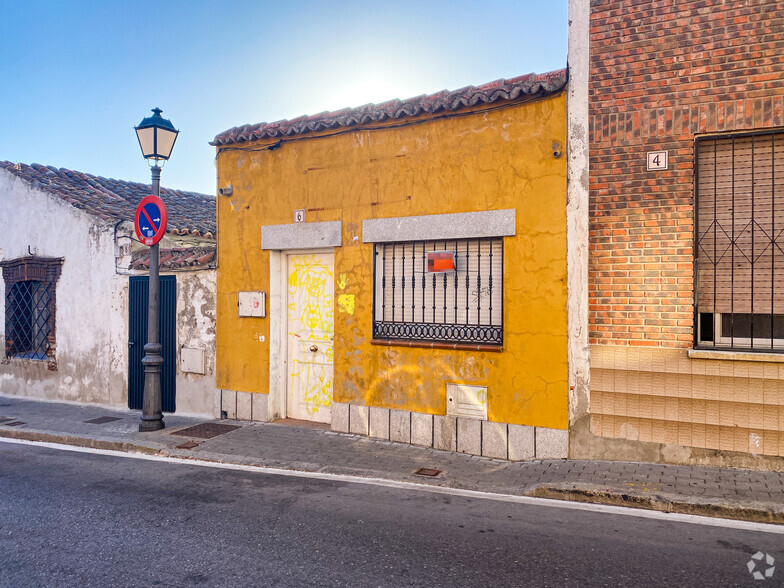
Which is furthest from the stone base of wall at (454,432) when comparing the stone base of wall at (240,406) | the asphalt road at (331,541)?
the asphalt road at (331,541)

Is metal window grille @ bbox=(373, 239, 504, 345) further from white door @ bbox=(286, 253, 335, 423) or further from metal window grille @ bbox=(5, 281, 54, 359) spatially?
metal window grille @ bbox=(5, 281, 54, 359)

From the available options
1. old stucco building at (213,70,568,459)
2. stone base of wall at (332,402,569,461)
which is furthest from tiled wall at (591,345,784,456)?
stone base of wall at (332,402,569,461)

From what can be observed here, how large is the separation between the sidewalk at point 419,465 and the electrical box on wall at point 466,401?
0.52 meters

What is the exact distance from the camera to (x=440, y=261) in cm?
735

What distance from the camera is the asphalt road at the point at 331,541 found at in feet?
12.5

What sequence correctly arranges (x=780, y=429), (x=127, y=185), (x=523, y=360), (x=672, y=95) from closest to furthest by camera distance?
(x=780, y=429) → (x=672, y=95) → (x=523, y=360) → (x=127, y=185)

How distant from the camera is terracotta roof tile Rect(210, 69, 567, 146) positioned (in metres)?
6.71

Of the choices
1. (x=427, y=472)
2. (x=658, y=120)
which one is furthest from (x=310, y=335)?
(x=658, y=120)

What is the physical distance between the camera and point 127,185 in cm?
1513

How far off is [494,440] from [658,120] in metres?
4.02

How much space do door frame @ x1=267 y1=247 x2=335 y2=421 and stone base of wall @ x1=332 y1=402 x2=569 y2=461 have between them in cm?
115

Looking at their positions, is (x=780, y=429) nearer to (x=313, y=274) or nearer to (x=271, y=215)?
(x=313, y=274)

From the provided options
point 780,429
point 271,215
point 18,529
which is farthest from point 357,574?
point 271,215

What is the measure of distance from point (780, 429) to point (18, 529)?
6.88 m
